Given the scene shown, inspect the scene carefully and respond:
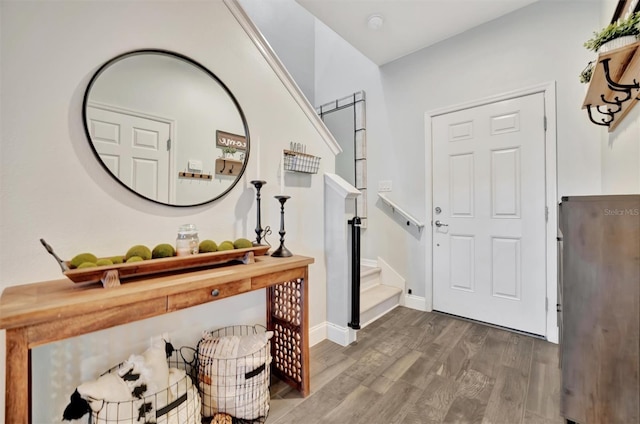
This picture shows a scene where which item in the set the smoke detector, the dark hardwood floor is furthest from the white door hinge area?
the smoke detector

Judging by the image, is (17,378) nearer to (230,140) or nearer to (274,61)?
(230,140)

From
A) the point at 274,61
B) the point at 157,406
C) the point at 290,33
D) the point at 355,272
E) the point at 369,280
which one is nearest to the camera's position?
the point at 157,406

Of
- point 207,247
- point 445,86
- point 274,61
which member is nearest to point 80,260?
point 207,247

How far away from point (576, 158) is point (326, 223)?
6.67 ft

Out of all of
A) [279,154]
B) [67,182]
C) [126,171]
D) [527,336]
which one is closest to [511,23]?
[279,154]

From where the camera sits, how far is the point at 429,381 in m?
1.67

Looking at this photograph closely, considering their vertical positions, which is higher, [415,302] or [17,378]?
[17,378]

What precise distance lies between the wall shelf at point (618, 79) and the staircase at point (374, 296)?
2.14m

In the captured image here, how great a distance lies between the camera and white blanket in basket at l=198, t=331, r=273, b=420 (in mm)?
1326

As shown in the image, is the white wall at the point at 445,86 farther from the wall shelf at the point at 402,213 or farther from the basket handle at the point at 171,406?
the basket handle at the point at 171,406

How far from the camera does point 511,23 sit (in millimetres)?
2355

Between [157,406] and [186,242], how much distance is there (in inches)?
27.6

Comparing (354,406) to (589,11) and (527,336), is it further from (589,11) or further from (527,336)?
(589,11)

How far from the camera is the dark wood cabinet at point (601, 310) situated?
81 cm
